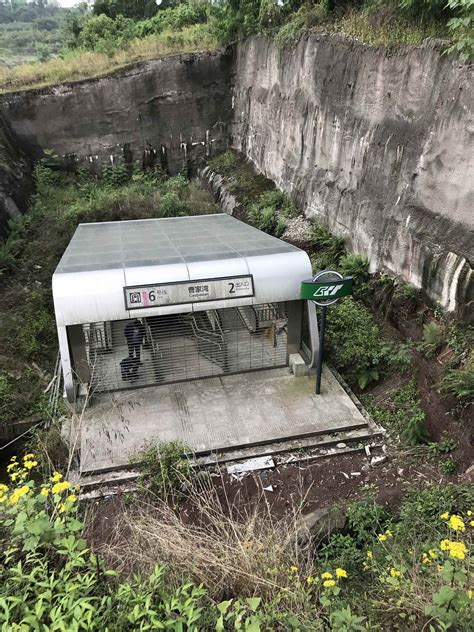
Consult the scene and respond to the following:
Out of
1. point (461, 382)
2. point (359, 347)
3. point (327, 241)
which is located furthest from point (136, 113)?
point (461, 382)

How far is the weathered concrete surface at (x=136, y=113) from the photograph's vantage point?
61.1 ft

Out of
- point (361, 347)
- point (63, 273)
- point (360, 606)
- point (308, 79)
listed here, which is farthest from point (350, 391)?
point (308, 79)

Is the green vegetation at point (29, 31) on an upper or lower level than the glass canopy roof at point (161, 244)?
upper

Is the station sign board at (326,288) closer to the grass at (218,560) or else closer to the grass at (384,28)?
the grass at (218,560)

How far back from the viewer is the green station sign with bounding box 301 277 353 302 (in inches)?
297

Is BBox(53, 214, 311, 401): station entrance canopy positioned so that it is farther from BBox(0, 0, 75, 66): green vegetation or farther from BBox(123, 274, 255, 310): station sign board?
BBox(0, 0, 75, 66): green vegetation

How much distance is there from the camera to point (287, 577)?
4.02 meters

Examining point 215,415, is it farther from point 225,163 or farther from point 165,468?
point 225,163

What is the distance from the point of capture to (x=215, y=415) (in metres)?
8.23

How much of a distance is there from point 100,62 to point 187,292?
648 inches

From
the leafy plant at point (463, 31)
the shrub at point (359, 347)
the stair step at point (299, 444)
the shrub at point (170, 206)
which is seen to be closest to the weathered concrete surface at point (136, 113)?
the shrub at point (170, 206)

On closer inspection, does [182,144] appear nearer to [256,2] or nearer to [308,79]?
[256,2]

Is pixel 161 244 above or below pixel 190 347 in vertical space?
above

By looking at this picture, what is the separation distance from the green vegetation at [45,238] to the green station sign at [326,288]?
5.37 meters
